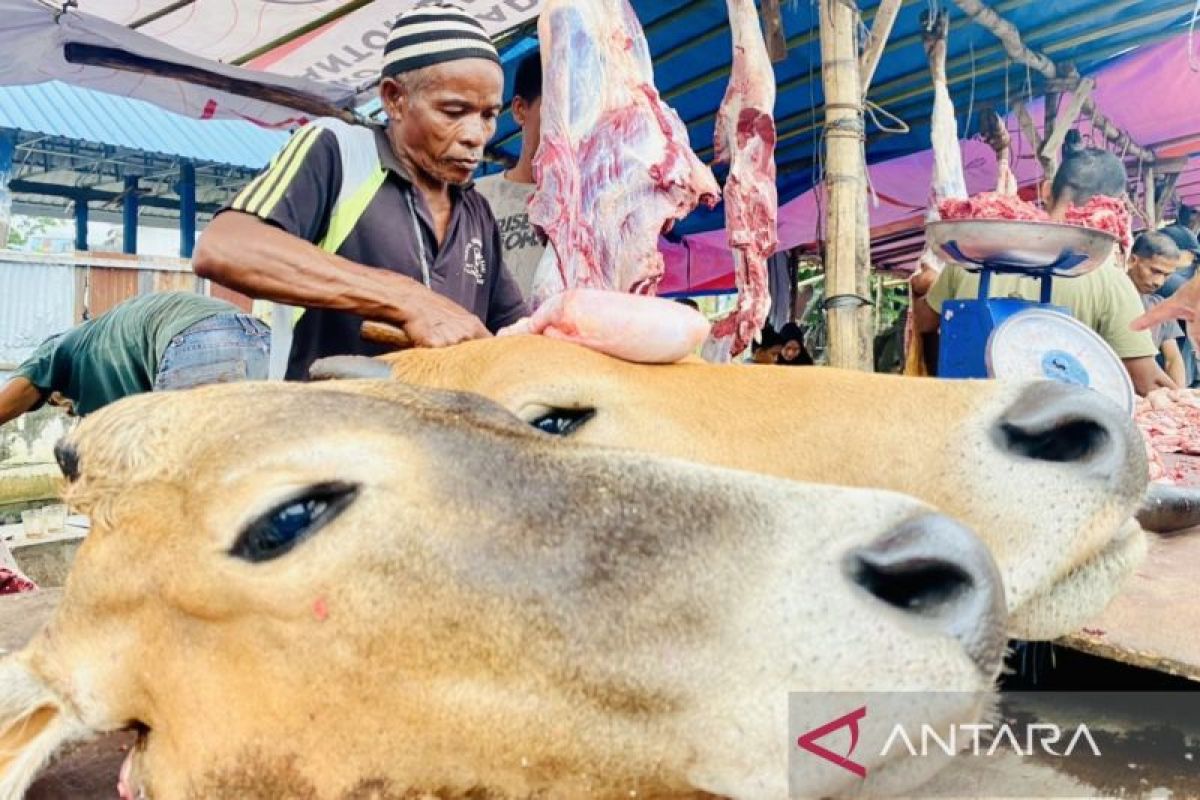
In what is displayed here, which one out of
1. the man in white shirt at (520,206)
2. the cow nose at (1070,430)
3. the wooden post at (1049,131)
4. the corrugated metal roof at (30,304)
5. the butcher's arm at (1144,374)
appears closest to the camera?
the cow nose at (1070,430)

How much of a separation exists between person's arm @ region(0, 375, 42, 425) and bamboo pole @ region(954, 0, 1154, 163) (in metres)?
6.30

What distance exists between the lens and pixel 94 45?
570 cm

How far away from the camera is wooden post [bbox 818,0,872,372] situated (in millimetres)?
4156

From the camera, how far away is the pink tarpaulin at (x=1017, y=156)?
7.43m

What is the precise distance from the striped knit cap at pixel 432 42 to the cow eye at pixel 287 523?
6.80ft

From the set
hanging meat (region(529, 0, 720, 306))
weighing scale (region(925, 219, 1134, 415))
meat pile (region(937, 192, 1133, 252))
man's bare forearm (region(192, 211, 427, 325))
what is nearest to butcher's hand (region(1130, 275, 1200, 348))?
meat pile (region(937, 192, 1133, 252))

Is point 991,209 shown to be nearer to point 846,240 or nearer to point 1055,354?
point 846,240

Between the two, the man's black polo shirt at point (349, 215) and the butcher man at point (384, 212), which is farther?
the man's black polo shirt at point (349, 215)

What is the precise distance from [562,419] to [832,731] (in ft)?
3.80

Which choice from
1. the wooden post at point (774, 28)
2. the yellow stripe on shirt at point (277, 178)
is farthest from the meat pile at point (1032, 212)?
the yellow stripe on shirt at point (277, 178)

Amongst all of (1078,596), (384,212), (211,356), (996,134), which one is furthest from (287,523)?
(996,134)

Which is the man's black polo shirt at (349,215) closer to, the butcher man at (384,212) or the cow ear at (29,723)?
the butcher man at (384,212)

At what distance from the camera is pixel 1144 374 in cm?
524

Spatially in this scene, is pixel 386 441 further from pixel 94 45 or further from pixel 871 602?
pixel 94 45
